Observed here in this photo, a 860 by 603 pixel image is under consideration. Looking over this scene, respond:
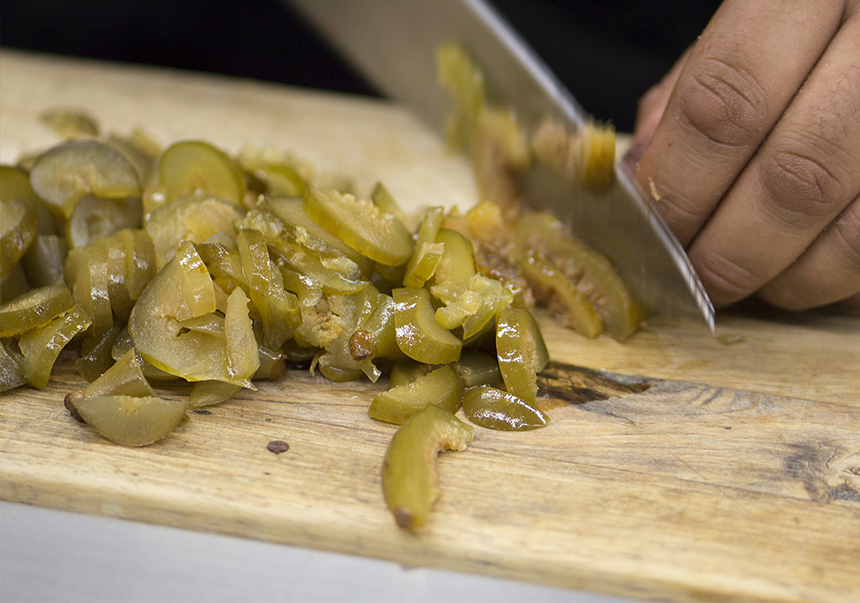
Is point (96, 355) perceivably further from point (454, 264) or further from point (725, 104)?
point (725, 104)

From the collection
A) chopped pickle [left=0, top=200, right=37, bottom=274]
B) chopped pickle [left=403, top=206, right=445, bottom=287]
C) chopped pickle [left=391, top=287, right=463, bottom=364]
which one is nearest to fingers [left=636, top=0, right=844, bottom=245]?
chopped pickle [left=403, top=206, right=445, bottom=287]

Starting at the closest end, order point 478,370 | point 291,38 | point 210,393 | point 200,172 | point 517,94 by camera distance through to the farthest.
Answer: point 210,393, point 478,370, point 200,172, point 517,94, point 291,38

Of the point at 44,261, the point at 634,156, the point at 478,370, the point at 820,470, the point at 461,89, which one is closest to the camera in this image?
the point at 820,470

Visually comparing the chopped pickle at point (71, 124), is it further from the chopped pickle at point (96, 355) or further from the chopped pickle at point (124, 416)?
the chopped pickle at point (124, 416)

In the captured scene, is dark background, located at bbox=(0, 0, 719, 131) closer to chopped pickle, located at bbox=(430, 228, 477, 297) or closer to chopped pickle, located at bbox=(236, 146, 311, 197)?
chopped pickle, located at bbox=(236, 146, 311, 197)

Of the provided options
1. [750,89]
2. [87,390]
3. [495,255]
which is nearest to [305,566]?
[87,390]

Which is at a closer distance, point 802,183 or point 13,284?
point 802,183

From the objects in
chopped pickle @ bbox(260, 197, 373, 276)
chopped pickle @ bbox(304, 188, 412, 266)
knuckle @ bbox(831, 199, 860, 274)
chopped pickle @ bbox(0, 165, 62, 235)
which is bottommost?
chopped pickle @ bbox(0, 165, 62, 235)

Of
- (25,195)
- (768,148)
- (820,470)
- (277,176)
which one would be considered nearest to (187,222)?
(277,176)
